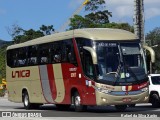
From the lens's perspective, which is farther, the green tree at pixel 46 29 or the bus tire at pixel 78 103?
the green tree at pixel 46 29

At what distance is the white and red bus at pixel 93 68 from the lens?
20.4 m

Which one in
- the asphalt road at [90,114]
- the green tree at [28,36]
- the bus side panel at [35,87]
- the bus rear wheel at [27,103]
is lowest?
the asphalt road at [90,114]

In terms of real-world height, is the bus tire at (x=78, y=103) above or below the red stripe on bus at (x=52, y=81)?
below

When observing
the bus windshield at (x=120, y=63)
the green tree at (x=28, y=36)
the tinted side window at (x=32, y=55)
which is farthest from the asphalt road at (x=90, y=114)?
the green tree at (x=28, y=36)

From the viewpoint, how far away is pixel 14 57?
28.8 meters

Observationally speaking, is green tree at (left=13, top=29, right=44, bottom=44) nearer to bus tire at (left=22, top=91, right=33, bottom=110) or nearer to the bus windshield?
bus tire at (left=22, top=91, right=33, bottom=110)

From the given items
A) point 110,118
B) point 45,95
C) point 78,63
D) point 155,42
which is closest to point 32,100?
point 45,95

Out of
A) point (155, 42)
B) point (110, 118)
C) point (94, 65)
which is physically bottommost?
point (110, 118)

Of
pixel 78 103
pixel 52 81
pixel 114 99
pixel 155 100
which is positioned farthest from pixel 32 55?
pixel 114 99

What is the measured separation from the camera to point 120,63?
20547 millimetres

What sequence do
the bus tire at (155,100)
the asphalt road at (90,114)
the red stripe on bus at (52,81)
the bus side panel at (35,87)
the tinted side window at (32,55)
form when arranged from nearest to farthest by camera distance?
the asphalt road at (90,114) → the red stripe on bus at (52,81) → the bus tire at (155,100) → the bus side panel at (35,87) → the tinted side window at (32,55)

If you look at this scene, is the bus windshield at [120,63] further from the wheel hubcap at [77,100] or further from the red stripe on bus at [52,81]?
the red stripe on bus at [52,81]

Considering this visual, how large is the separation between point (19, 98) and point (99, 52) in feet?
31.4

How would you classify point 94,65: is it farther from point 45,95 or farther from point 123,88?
point 45,95
